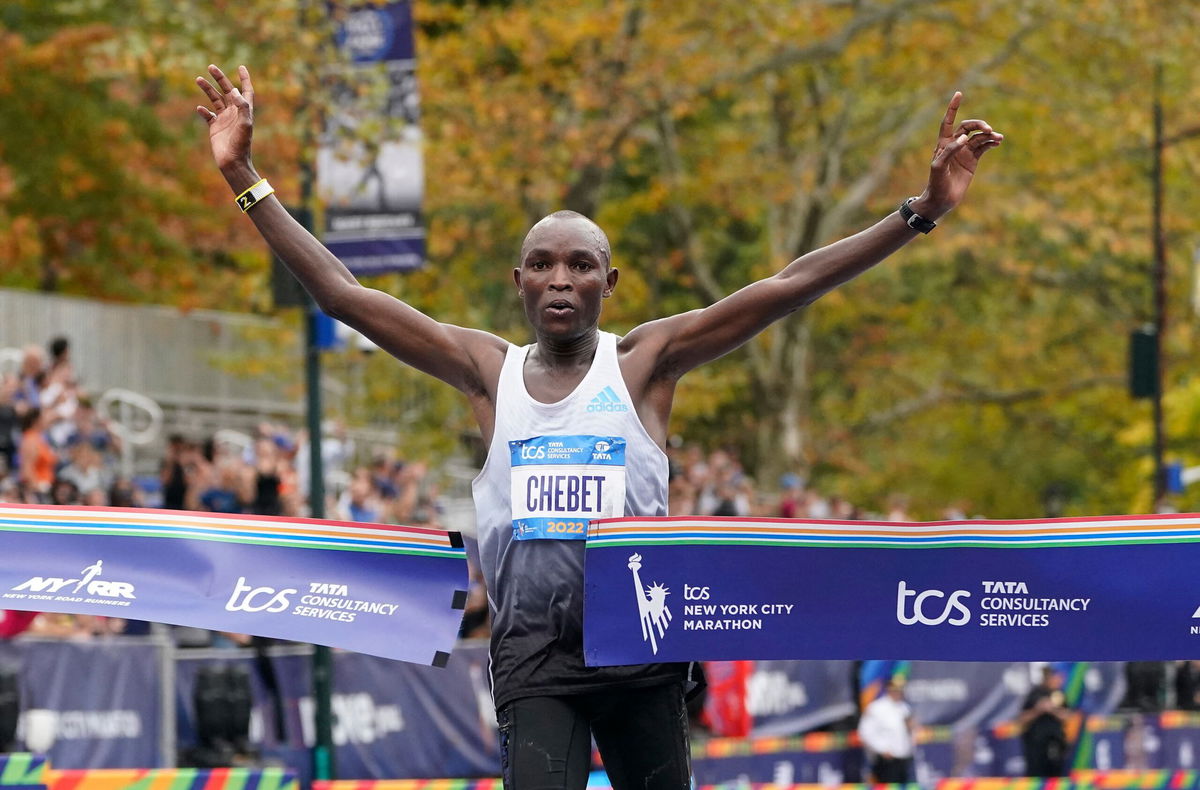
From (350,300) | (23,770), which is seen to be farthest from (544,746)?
(23,770)

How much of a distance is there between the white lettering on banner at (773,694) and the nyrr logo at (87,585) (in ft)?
37.2

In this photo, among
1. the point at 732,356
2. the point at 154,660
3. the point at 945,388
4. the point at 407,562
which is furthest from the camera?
the point at 945,388

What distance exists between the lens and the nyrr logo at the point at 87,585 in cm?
598

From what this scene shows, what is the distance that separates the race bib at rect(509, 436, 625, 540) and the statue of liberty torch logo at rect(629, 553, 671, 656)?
0.19 m

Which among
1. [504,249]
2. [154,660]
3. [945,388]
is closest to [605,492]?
[154,660]

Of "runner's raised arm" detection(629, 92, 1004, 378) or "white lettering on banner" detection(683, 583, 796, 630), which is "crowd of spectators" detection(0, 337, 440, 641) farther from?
"runner's raised arm" detection(629, 92, 1004, 378)

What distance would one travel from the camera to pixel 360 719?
15.0 m

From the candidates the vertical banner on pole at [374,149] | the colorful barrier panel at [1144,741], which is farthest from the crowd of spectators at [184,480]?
the vertical banner on pole at [374,149]

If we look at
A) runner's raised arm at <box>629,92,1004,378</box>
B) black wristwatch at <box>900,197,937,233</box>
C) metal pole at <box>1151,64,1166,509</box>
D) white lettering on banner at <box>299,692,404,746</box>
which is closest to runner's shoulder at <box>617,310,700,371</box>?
runner's raised arm at <box>629,92,1004,378</box>

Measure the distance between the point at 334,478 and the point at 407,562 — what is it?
16121 mm

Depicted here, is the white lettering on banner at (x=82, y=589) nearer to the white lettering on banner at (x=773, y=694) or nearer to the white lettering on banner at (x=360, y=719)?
the white lettering on banner at (x=360, y=719)

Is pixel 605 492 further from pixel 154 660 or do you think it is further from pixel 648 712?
pixel 154 660

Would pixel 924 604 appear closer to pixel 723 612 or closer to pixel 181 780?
pixel 723 612

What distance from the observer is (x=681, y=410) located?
30.2m
